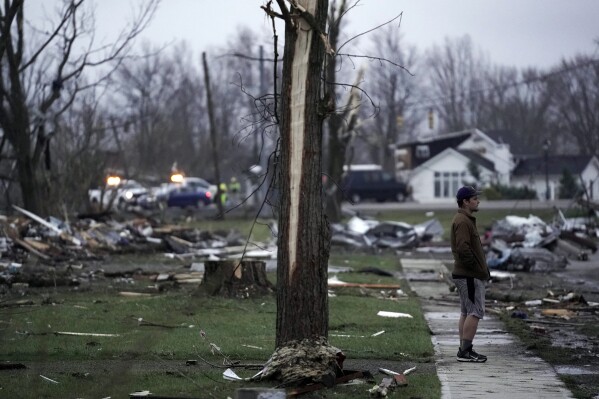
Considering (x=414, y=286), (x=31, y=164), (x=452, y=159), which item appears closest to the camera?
(x=414, y=286)

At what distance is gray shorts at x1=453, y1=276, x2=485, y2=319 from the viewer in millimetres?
11797

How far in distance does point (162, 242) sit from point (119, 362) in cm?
2310

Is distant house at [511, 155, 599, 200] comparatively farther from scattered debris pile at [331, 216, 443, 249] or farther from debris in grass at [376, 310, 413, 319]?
debris in grass at [376, 310, 413, 319]

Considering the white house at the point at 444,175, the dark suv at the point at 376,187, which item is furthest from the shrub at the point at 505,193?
the white house at the point at 444,175

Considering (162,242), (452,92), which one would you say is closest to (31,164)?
(162,242)

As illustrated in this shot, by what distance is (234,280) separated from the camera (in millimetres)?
18188

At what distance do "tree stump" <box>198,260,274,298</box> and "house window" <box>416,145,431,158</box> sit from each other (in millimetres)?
73846

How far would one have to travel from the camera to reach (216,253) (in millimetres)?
32250

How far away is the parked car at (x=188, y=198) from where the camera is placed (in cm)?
6769

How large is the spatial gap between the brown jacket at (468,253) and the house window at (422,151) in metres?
79.9

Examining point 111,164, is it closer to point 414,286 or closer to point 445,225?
point 445,225

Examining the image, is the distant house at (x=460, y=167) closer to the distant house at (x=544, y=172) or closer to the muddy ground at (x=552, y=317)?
the distant house at (x=544, y=172)

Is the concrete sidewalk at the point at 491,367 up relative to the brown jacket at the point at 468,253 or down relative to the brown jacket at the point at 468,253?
down

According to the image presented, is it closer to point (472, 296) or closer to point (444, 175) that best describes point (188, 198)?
point (444, 175)
